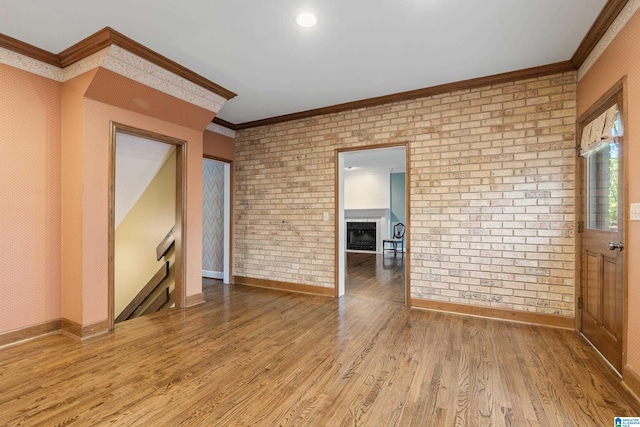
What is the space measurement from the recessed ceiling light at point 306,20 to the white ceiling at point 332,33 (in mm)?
45

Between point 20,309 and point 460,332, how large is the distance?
416cm

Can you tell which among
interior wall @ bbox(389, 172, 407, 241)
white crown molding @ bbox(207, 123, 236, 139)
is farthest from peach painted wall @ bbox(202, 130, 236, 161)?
interior wall @ bbox(389, 172, 407, 241)

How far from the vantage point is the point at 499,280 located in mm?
3406

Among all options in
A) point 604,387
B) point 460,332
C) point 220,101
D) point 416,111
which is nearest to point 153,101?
point 220,101

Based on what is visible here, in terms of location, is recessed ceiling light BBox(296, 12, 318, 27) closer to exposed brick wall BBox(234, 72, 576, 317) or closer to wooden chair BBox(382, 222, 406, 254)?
exposed brick wall BBox(234, 72, 576, 317)

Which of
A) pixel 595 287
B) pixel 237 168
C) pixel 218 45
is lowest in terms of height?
pixel 595 287

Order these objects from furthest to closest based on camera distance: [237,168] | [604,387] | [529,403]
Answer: [237,168]
[604,387]
[529,403]

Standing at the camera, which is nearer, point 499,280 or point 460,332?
point 460,332

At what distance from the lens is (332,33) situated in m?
2.64

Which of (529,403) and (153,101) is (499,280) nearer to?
(529,403)

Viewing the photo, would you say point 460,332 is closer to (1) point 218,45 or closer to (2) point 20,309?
(1) point 218,45

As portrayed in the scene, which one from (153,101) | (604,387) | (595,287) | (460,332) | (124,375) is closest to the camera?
(604,387)

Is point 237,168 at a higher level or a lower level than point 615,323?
higher

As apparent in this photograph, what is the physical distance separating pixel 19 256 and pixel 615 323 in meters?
5.05
